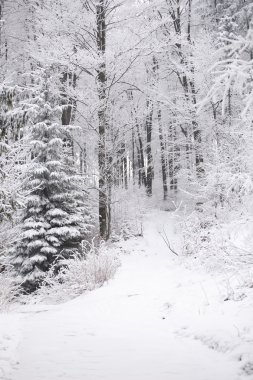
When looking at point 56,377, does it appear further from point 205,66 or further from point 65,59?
point 205,66

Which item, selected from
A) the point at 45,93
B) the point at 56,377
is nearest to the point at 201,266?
the point at 56,377

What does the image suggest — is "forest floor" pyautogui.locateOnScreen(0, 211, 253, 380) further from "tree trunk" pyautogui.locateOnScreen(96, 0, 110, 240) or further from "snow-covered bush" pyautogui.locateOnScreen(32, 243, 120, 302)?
"tree trunk" pyautogui.locateOnScreen(96, 0, 110, 240)

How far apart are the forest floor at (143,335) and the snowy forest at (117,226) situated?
2cm

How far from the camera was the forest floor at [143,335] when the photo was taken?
3.12 metres

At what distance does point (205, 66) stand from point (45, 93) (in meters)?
6.16

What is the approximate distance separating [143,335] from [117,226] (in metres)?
11.9

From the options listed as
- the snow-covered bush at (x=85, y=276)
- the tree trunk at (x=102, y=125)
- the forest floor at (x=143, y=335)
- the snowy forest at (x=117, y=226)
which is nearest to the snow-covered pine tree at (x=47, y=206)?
the snowy forest at (x=117, y=226)

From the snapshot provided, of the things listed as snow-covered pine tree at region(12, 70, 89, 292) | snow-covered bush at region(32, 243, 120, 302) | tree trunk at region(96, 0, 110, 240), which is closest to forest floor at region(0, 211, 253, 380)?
snow-covered bush at region(32, 243, 120, 302)

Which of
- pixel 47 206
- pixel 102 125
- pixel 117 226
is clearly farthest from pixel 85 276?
pixel 117 226

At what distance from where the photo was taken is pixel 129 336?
4453 mm

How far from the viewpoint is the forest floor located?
3123 millimetres

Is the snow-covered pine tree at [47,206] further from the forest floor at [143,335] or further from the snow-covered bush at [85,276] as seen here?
the forest floor at [143,335]

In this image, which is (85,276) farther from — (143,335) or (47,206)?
(143,335)

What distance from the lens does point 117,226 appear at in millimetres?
16359
